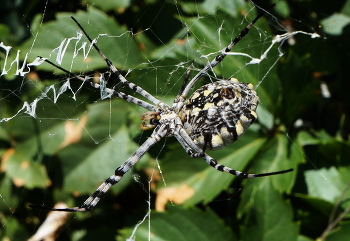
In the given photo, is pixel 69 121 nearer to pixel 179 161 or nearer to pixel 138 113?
pixel 138 113

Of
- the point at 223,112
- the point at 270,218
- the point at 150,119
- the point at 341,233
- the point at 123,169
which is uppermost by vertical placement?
the point at 223,112

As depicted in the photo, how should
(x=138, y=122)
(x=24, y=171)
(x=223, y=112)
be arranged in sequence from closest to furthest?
1. (x=223, y=112)
2. (x=138, y=122)
3. (x=24, y=171)

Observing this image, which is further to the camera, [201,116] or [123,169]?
[123,169]

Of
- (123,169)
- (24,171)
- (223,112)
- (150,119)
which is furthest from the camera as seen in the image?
(24,171)

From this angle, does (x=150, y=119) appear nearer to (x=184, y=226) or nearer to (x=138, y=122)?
(x=138, y=122)

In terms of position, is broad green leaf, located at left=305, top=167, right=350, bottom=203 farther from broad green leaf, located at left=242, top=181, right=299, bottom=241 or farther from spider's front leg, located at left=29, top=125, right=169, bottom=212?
spider's front leg, located at left=29, top=125, right=169, bottom=212

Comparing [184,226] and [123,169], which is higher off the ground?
[123,169]

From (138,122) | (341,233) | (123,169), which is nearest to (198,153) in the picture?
(123,169)

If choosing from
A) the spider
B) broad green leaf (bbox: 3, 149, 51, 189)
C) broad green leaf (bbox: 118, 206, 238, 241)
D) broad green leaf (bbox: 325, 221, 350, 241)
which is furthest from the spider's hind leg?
broad green leaf (bbox: 3, 149, 51, 189)
